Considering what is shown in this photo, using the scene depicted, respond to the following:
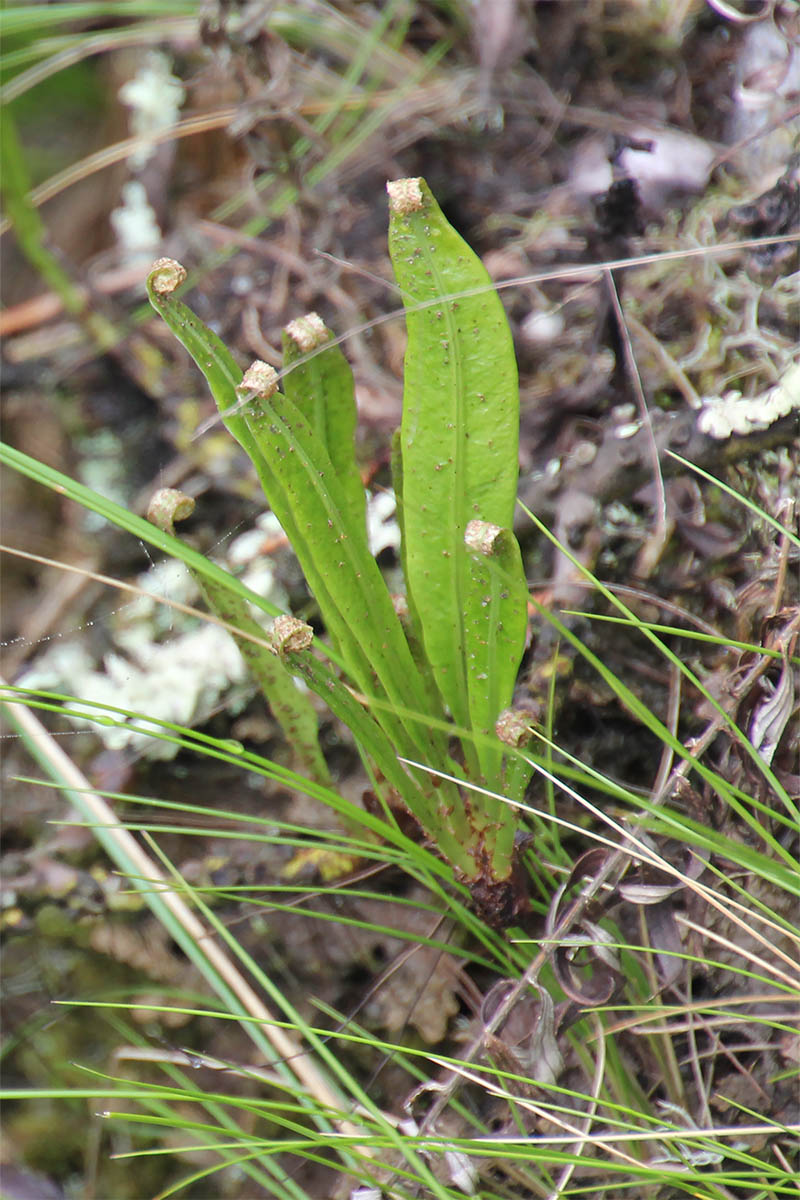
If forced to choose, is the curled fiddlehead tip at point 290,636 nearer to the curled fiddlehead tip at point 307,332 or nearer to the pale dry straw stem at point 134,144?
the curled fiddlehead tip at point 307,332

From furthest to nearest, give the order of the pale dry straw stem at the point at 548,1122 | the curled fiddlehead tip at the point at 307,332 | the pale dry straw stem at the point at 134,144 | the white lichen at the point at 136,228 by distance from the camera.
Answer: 1. the white lichen at the point at 136,228
2. the pale dry straw stem at the point at 134,144
3. the curled fiddlehead tip at the point at 307,332
4. the pale dry straw stem at the point at 548,1122

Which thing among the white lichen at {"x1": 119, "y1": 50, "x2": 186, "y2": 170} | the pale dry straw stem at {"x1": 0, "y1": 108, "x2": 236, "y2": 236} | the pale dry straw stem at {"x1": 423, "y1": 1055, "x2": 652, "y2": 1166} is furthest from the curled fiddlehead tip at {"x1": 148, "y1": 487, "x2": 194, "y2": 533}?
the white lichen at {"x1": 119, "y1": 50, "x2": 186, "y2": 170}

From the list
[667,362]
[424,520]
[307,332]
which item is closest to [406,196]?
[307,332]

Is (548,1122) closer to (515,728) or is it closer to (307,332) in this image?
(515,728)

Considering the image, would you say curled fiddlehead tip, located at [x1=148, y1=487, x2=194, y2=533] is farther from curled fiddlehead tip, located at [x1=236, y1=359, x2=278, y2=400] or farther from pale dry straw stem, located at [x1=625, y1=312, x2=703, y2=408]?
pale dry straw stem, located at [x1=625, y1=312, x2=703, y2=408]

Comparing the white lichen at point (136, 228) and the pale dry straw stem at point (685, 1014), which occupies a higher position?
the white lichen at point (136, 228)

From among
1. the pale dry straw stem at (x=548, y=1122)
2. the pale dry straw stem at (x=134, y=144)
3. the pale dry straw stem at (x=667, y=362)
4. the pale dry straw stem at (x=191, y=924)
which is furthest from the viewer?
the pale dry straw stem at (x=134, y=144)

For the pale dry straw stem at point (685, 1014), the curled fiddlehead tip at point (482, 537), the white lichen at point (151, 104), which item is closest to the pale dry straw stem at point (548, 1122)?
the pale dry straw stem at point (685, 1014)

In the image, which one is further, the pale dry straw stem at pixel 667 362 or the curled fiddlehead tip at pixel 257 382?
the pale dry straw stem at pixel 667 362
